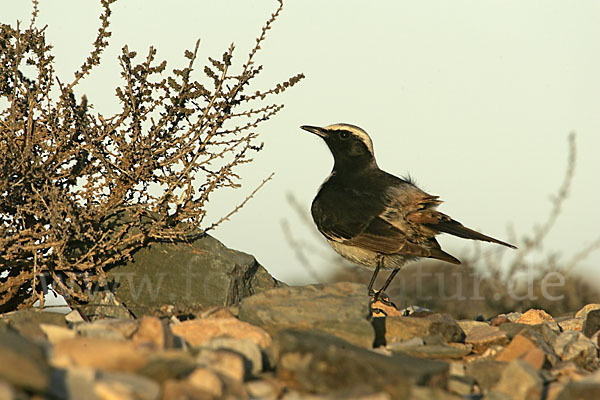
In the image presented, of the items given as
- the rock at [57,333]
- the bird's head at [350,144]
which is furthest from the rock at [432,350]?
the bird's head at [350,144]

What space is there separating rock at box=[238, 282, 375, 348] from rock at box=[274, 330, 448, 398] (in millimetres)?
908

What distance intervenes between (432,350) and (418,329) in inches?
15.8

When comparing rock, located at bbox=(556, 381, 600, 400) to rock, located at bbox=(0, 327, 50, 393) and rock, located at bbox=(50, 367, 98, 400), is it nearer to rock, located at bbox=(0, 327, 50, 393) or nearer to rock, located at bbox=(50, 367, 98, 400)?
rock, located at bbox=(50, 367, 98, 400)

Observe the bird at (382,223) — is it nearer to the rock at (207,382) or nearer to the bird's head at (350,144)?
the bird's head at (350,144)

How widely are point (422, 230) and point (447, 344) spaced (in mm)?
2143

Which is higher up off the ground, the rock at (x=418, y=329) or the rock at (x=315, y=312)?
the rock at (x=315, y=312)

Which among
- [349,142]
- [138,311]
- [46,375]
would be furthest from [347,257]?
[46,375]

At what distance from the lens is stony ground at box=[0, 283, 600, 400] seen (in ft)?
9.94

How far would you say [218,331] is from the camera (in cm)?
445

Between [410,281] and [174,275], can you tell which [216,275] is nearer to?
[174,275]

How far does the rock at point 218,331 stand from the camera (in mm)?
4375

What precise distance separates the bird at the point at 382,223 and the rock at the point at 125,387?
13.2 feet

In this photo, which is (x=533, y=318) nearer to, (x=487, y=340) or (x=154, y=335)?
(x=487, y=340)

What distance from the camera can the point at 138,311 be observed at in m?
6.64
